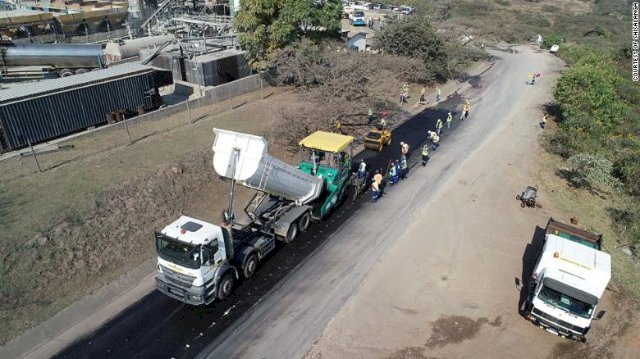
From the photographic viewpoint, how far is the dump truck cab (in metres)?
17.9

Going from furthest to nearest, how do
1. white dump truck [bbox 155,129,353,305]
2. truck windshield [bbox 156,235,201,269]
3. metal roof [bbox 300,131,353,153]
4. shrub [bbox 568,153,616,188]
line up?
shrub [bbox 568,153,616,188]
metal roof [bbox 300,131,353,153]
white dump truck [bbox 155,129,353,305]
truck windshield [bbox 156,235,201,269]

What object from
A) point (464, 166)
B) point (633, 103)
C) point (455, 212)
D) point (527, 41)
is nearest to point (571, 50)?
point (527, 41)

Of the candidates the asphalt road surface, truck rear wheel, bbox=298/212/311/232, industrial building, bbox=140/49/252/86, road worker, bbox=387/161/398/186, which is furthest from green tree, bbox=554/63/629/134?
industrial building, bbox=140/49/252/86

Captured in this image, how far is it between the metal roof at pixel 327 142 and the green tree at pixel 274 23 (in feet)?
54.9

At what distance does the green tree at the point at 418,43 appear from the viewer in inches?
1661

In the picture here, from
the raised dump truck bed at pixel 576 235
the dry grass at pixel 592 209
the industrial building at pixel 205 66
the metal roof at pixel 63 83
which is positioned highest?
the metal roof at pixel 63 83

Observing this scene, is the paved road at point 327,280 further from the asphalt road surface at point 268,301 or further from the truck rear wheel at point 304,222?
the truck rear wheel at point 304,222

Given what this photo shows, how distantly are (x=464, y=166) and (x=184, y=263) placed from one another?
18.2 m

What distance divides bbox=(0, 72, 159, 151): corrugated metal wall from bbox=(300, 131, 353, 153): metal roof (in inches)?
590

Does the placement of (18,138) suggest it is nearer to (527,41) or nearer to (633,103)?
(633,103)

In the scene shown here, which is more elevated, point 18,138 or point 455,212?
point 18,138

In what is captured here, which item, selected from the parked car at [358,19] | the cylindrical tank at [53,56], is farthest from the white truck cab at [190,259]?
the parked car at [358,19]

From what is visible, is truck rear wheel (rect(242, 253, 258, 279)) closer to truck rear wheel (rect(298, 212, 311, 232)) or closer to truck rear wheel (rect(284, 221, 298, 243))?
truck rear wheel (rect(284, 221, 298, 243))

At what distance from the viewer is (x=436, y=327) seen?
13.2 metres
